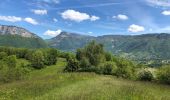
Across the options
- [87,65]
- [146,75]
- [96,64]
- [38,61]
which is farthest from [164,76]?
[38,61]

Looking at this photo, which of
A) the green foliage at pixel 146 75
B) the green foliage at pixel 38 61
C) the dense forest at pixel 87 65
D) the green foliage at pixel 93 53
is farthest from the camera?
the green foliage at pixel 38 61

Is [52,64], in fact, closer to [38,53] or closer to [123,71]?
[38,53]

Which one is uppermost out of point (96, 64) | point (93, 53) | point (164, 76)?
point (93, 53)

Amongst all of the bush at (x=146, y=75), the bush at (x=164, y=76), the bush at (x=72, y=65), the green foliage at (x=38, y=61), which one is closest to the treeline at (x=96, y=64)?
the bush at (x=72, y=65)

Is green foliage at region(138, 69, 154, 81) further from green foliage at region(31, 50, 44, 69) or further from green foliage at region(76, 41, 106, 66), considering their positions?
green foliage at region(31, 50, 44, 69)

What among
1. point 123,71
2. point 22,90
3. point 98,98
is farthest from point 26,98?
point 123,71

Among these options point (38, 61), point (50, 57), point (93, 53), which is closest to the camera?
point (93, 53)

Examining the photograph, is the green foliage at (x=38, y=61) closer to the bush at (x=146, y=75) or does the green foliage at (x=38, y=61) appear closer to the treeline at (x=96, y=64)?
the treeline at (x=96, y=64)

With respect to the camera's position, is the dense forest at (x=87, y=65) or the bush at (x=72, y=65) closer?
the dense forest at (x=87, y=65)

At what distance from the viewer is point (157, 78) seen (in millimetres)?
35969

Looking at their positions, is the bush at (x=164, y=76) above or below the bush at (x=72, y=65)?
above

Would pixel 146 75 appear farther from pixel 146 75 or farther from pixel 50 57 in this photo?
pixel 50 57

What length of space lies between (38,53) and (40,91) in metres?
123

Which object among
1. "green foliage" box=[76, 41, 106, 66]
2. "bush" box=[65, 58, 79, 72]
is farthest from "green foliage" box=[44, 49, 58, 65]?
"bush" box=[65, 58, 79, 72]
